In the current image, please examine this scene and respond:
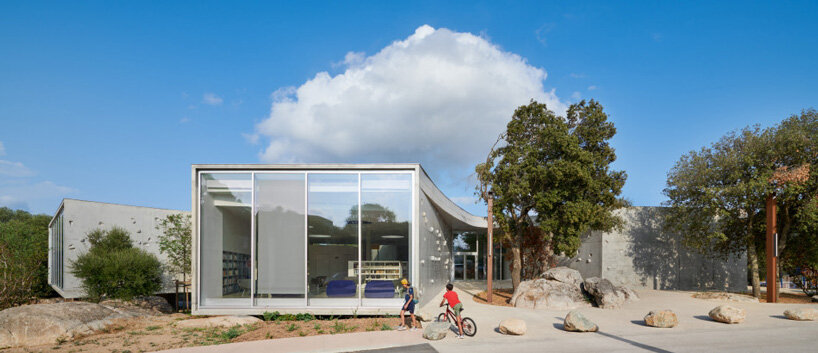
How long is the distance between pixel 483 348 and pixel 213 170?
28.7ft

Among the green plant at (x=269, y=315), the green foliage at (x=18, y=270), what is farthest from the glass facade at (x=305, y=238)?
the green foliage at (x=18, y=270)

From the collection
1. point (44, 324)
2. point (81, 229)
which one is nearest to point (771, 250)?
point (44, 324)

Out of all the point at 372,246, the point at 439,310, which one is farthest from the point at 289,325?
the point at 439,310

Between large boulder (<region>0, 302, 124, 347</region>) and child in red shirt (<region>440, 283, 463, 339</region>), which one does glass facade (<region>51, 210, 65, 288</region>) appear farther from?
child in red shirt (<region>440, 283, 463, 339</region>)

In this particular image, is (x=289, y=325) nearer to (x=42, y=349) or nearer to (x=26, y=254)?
(x=42, y=349)

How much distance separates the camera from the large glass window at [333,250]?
12.6 meters

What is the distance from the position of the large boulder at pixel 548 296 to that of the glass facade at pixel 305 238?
473cm

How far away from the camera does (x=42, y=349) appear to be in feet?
31.1

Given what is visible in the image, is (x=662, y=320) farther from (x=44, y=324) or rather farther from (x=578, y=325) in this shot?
(x=44, y=324)

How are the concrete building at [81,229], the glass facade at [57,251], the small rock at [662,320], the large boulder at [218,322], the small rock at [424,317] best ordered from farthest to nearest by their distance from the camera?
the glass facade at [57,251], the concrete building at [81,229], the small rock at [424,317], the large boulder at [218,322], the small rock at [662,320]

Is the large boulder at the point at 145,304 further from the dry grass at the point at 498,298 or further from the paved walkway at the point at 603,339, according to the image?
the dry grass at the point at 498,298

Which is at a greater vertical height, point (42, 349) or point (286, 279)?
point (286, 279)

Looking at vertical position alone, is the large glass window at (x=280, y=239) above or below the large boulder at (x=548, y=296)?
above

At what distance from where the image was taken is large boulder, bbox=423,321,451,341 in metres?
9.73
